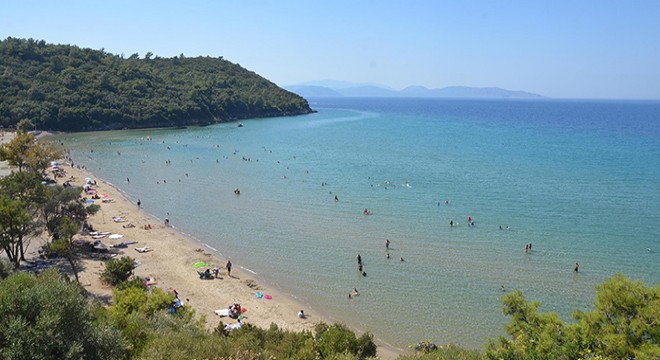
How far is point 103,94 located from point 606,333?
394ft

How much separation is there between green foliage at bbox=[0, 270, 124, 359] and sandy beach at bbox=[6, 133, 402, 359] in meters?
9.21

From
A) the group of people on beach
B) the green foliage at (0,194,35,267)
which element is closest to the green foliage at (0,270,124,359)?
the green foliage at (0,194,35,267)

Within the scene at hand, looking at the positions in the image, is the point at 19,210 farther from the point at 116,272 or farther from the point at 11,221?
the point at 116,272

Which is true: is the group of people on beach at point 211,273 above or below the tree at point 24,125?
below

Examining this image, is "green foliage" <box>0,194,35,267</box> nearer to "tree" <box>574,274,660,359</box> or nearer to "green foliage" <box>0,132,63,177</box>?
"green foliage" <box>0,132,63,177</box>

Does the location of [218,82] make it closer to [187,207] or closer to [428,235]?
[187,207]

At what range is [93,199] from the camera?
42.2 m

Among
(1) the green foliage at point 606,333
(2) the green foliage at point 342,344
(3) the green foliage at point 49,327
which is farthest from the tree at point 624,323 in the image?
(3) the green foliage at point 49,327

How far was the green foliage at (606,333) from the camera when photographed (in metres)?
12.2

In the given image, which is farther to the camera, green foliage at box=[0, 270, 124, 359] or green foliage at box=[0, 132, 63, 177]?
green foliage at box=[0, 132, 63, 177]

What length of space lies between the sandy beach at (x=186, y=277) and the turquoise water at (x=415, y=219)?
1.28 metres

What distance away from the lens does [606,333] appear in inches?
520

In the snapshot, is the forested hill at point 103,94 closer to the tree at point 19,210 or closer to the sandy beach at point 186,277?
the sandy beach at point 186,277

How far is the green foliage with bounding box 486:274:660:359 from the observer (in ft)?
39.9
